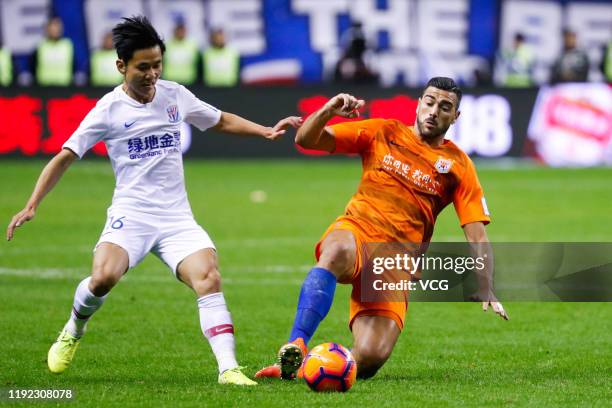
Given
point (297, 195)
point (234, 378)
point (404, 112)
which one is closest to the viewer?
point (234, 378)

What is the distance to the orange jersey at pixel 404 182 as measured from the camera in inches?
303

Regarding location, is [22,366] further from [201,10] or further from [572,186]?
[201,10]

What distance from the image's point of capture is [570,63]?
88.7 feet

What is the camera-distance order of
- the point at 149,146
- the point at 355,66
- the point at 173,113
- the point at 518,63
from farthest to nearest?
the point at 518,63
the point at 355,66
the point at 173,113
the point at 149,146

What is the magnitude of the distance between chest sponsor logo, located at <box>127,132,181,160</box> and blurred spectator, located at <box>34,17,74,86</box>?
19.0 m

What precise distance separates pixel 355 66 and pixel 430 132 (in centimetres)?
1822

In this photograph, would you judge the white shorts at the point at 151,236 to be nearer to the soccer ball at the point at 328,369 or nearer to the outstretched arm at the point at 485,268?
the soccer ball at the point at 328,369

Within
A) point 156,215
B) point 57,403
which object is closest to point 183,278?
point 156,215

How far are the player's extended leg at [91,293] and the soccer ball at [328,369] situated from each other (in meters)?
1.33

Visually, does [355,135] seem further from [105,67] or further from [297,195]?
[105,67]

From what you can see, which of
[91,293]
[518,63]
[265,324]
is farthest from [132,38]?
[518,63]

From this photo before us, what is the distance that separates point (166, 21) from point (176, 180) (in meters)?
24.4

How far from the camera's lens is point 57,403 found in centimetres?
664

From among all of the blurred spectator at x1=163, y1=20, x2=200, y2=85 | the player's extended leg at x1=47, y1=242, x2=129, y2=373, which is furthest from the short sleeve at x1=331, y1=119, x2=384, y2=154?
the blurred spectator at x1=163, y1=20, x2=200, y2=85
